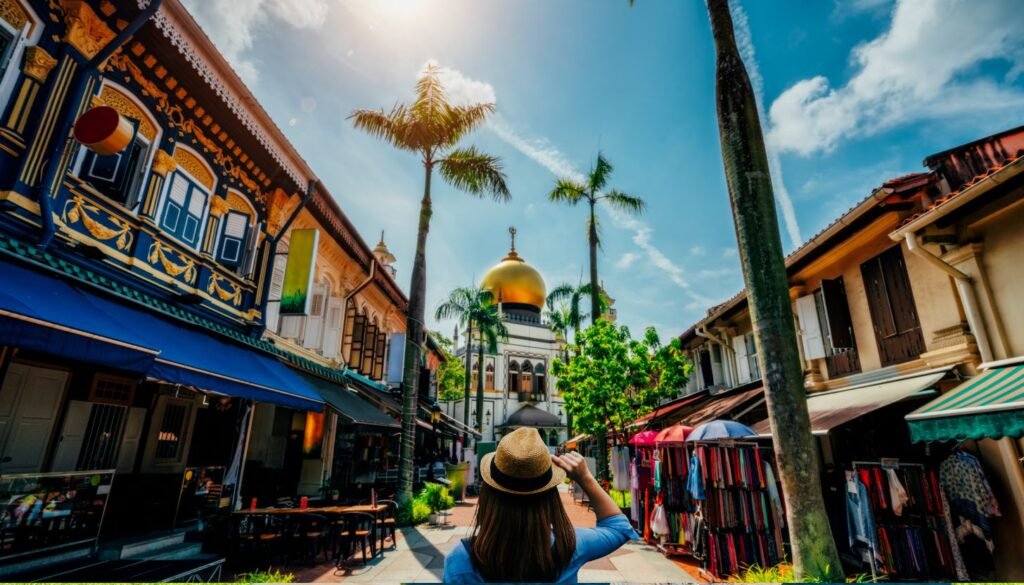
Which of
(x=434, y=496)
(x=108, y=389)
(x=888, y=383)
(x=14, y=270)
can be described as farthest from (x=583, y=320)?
(x=14, y=270)

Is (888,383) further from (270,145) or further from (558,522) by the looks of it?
(270,145)

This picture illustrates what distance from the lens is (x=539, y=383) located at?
124 feet

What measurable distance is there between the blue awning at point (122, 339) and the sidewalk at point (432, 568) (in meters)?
2.72

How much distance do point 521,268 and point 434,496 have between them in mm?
30391

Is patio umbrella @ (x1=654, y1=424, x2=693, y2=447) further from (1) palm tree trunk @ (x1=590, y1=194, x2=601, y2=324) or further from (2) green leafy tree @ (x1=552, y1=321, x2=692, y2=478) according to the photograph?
(1) palm tree trunk @ (x1=590, y1=194, x2=601, y2=324)

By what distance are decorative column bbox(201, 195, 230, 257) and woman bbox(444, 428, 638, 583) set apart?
8183 mm

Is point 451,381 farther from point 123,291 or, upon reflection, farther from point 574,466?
point 574,466

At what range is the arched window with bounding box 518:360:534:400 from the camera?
3697 centimetres

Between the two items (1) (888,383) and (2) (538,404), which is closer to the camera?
(1) (888,383)

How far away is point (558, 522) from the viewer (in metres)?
1.76

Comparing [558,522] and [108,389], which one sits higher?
[108,389]

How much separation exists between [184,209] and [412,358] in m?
5.68

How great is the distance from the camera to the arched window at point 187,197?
23.3 ft

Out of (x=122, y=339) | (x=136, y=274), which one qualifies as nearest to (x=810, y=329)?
(x=122, y=339)
